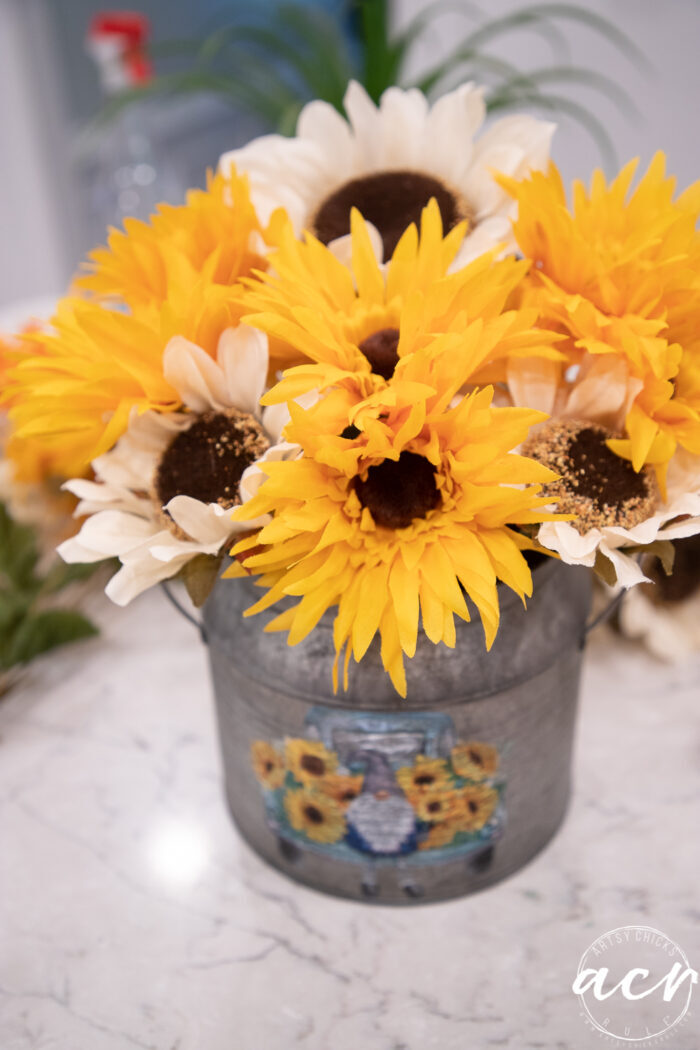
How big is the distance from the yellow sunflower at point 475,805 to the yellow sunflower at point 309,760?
0.08 meters

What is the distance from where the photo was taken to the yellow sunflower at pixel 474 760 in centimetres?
48

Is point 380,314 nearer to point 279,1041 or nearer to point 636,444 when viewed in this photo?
point 636,444

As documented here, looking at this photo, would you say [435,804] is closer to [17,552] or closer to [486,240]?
[486,240]

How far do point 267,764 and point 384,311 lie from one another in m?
0.28

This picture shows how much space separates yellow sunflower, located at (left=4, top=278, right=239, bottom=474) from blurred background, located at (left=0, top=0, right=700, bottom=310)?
0.44m

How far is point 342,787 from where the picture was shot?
490mm

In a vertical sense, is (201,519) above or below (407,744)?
above

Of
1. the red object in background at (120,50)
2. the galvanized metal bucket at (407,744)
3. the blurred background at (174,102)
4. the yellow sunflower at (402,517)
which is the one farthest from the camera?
the blurred background at (174,102)

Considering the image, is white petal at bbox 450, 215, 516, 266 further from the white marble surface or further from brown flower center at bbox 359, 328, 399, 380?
the white marble surface

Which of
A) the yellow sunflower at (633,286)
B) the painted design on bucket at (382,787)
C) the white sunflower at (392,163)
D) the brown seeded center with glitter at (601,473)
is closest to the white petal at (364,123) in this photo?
the white sunflower at (392,163)

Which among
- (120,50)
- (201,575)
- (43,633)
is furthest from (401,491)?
(120,50)

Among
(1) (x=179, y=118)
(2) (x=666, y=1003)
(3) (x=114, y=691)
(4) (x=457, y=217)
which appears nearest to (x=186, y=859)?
(3) (x=114, y=691)

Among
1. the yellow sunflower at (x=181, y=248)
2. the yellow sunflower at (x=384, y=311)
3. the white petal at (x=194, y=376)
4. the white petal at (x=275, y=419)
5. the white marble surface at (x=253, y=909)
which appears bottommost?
the white marble surface at (x=253, y=909)

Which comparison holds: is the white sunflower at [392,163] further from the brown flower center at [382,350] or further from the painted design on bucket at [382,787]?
the painted design on bucket at [382,787]
